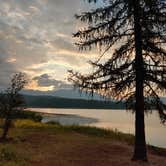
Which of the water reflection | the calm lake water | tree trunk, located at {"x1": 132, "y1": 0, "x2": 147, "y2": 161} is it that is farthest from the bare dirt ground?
the water reflection

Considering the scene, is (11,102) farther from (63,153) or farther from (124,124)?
(124,124)

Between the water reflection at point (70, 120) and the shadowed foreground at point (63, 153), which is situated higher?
the shadowed foreground at point (63, 153)

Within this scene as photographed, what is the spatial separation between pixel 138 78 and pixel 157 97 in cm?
135

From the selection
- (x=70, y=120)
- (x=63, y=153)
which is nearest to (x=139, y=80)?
(x=63, y=153)

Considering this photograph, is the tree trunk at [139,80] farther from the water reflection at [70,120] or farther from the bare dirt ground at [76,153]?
the water reflection at [70,120]

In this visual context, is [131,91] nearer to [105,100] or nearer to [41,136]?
[105,100]

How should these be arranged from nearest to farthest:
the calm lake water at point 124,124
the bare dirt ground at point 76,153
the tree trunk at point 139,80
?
the bare dirt ground at point 76,153 → the tree trunk at point 139,80 → the calm lake water at point 124,124

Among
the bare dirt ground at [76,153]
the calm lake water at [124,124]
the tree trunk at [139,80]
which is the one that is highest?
the tree trunk at [139,80]

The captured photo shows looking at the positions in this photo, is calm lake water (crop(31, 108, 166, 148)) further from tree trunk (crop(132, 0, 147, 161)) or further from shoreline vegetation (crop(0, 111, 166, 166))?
shoreline vegetation (crop(0, 111, 166, 166))

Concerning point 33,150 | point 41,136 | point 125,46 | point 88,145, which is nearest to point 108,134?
point 41,136

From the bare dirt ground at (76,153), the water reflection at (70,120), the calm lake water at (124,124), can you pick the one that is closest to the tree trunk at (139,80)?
the bare dirt ground at (76,153)

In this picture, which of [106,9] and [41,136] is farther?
[41,136]

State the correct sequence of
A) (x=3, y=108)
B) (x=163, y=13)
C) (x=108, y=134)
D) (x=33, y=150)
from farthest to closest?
(x=108, y=134) < (x=3, y=108) < (x=33, y=150) < (x=163, y=13)

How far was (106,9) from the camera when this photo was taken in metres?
18.8
